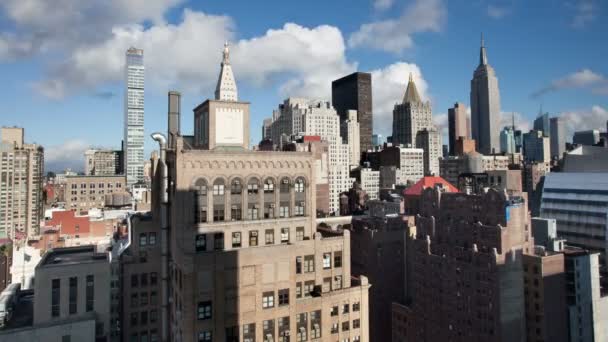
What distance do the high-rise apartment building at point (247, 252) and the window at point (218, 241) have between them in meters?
0.10

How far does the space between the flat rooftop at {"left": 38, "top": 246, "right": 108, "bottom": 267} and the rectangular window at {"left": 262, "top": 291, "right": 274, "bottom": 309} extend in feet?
124

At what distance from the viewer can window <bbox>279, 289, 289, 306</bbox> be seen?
4284 cm

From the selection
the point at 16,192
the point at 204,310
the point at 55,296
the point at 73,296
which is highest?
the point at 16,192

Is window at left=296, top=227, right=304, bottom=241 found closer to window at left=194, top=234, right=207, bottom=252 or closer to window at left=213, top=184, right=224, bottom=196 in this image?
window at left=213, top=184, right=224, bottom=196

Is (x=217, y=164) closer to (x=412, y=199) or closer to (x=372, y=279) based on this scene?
(x=372, y=279)

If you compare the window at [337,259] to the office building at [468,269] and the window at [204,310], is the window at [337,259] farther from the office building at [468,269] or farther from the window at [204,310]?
the office building at [468,269]

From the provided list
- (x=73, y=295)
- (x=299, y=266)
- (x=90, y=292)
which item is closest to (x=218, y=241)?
(x=299, y=266)

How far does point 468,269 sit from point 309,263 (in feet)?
191

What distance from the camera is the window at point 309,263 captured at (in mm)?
46781

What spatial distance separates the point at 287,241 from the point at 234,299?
8.89 m

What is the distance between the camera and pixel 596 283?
104312 mm

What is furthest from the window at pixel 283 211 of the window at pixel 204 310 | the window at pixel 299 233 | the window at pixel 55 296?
the window at pixel 55 296

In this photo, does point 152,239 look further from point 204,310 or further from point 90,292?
point 204,310

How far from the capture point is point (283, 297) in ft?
141
